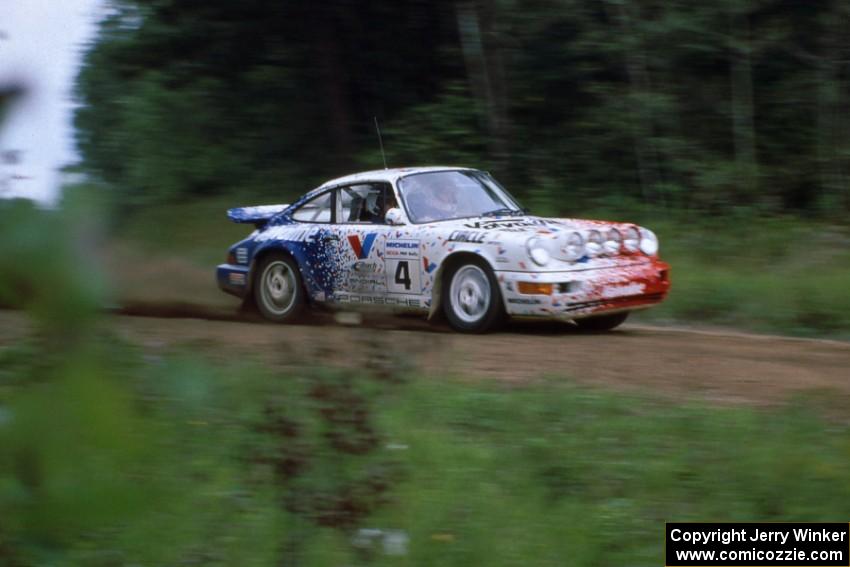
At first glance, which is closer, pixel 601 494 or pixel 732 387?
pixel 601 494

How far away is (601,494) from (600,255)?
14.2 ft

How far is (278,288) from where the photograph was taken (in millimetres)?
10398

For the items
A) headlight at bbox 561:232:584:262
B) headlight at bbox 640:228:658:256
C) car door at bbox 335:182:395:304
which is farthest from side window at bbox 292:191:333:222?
headlight at bbox 640:228:658:256

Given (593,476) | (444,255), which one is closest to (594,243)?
(444,255)

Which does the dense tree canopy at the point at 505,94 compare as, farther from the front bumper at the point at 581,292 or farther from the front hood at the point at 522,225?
the front bumper at the point at 581,292

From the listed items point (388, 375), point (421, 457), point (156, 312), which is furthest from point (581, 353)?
point (156, 312)

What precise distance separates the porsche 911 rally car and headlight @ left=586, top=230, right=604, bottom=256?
0.01m

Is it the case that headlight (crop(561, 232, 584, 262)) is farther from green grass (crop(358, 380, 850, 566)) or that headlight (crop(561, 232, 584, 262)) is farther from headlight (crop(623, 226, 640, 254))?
green grass (crop(358, 380, 850, 566))

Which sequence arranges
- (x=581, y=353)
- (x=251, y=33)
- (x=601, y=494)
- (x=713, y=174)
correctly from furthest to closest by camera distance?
1. (x=251, y=33)
2. (x=713, y=174)
3. (x=581, y=353)
4. (x=601, y=494)

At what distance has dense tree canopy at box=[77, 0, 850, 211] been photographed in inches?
601

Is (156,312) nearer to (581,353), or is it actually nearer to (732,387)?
(732,387)

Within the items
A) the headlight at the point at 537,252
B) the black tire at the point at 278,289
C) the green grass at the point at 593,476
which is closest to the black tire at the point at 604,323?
the headlight at the point at 537,252

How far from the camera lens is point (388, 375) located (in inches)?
157

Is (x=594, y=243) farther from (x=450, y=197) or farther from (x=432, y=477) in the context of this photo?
(x=432, y=477)
